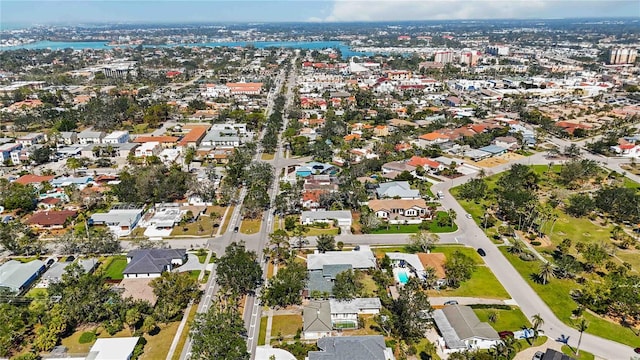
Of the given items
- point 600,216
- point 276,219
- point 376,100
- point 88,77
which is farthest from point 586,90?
point 88,77

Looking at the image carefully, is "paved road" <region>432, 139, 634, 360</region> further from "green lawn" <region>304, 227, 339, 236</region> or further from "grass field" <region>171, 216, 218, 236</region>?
"grass field" <region>171, 216, 218, 236</region>

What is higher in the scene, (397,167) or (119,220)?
(397,167)

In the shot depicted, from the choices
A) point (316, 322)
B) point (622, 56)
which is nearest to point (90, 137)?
point (316, 322)

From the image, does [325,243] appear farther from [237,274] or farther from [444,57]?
[444,57]

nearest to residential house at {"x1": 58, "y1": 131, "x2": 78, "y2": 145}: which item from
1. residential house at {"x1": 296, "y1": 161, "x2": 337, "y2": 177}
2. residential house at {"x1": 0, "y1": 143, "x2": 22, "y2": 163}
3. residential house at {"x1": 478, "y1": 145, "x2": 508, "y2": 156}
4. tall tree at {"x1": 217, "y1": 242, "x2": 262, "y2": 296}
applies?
residential house at {"x1": 0, "y1": 143, "x2": 22, "y2": 163}

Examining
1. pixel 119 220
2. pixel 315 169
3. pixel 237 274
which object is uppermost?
pixel 237 274

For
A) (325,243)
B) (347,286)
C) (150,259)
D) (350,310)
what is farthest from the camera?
(325,243)
